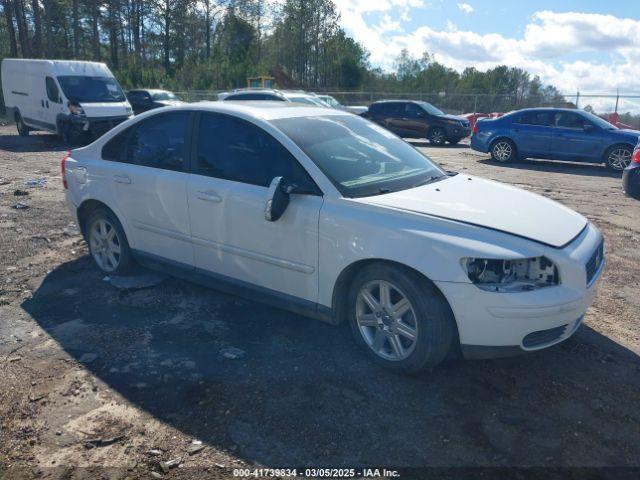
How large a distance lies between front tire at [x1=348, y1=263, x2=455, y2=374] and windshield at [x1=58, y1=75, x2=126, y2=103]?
15470mm

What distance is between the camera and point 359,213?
357 centimetres

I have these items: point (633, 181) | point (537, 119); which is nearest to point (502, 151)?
point (537, 119)

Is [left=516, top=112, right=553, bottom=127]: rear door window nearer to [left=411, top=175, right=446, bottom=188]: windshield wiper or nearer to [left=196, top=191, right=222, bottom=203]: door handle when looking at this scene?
[left=411, top=175, right=446, bottom=188]: windshield wiper

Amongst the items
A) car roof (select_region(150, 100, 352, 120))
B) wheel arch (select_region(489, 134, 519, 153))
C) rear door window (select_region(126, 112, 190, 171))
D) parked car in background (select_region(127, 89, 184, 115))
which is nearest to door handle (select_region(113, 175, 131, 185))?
rear door window (select_region(126, 112, 190, 171))

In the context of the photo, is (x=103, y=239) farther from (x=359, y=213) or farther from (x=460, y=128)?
(x=460, y=128)

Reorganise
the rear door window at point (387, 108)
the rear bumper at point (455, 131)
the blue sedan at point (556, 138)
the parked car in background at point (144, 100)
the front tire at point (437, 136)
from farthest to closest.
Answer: the parked car in background at point (144, 100) < the rear door window at point (387, 108) < the front tire at point (437, 136) < the rear bumper at point (455, 131) < the blue sedan at point (556, 138)

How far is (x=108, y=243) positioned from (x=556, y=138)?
12314mm

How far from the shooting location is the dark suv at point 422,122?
20344 millimetres

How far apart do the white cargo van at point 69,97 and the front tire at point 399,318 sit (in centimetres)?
1488

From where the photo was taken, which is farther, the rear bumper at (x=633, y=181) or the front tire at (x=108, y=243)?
the rear bumper at (x=633, y=181)

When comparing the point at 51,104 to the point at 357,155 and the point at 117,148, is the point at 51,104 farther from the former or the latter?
the point at 357,155

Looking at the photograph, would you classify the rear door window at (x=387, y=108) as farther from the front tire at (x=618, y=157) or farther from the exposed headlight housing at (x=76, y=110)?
the exposed headlight housing at (x=76, y=110)

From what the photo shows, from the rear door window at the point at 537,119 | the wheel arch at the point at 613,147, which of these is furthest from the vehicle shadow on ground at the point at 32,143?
the wheel arch at the point at 613,147

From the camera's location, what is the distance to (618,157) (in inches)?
525
